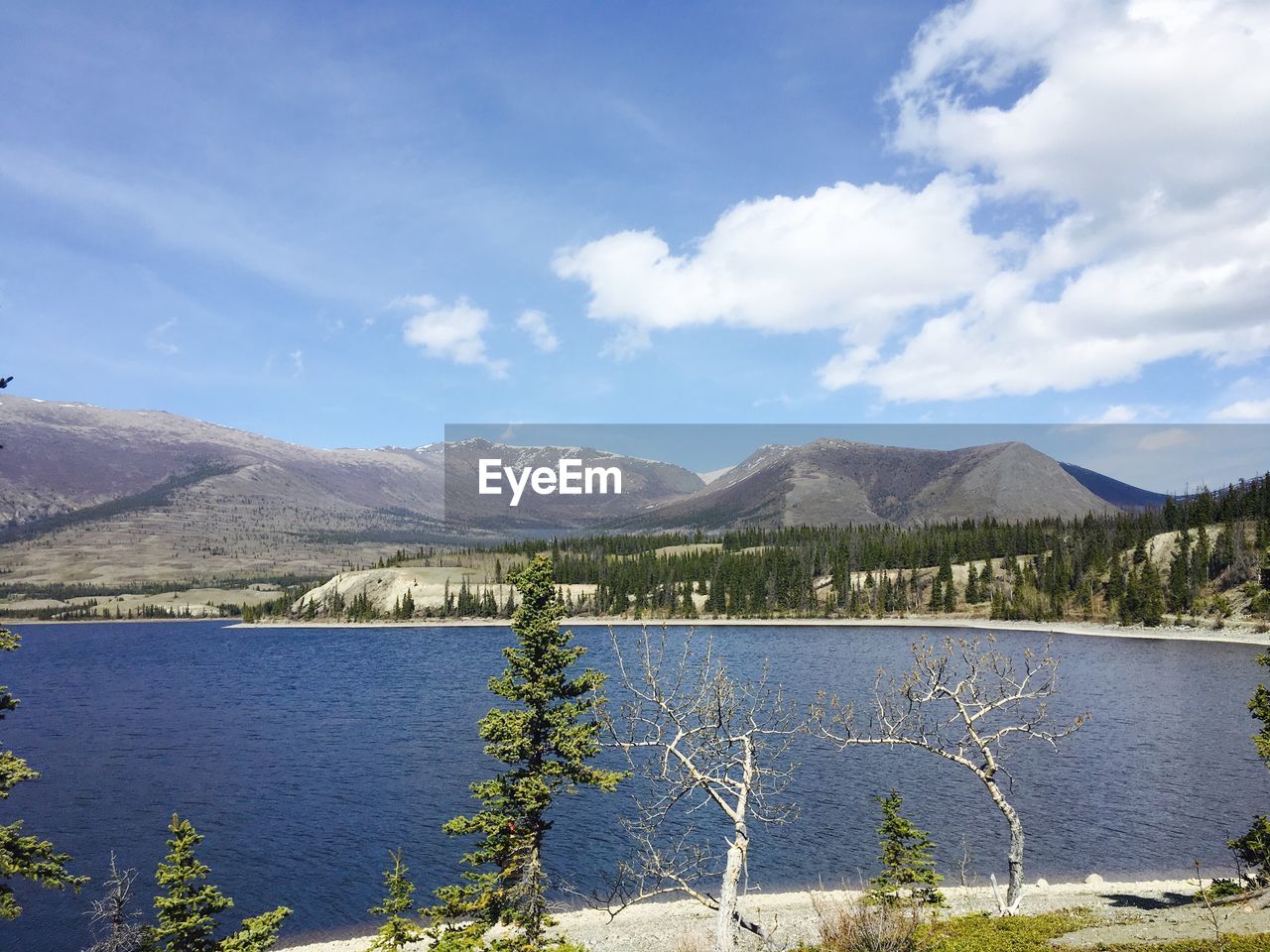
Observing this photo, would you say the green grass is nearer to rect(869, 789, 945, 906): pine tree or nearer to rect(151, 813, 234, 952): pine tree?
rect(869, 789, 945, 906): pine tree

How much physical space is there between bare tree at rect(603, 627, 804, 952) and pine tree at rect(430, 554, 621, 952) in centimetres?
222

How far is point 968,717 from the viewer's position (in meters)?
26.0

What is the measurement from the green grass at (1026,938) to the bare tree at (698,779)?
5.58 m

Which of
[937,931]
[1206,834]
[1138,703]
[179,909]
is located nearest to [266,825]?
[179,909]

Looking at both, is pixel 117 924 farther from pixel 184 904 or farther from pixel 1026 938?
pixel 1026 938

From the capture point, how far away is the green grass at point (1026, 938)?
64.5ft

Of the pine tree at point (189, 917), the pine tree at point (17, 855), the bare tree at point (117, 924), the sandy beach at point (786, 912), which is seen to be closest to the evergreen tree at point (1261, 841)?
the sandy beach at point (786, 912)

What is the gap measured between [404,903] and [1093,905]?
98.5ft

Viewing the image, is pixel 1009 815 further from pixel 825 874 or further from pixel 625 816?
pixel 625 816

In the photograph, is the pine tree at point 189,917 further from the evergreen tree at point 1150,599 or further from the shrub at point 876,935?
the evergreen tree at point 1150,599

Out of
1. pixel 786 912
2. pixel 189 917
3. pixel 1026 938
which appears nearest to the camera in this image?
pixel 1026 938

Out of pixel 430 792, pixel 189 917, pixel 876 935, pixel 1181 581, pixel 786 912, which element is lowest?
pixel 430 792

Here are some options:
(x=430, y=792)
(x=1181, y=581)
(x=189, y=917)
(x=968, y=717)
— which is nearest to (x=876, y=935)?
(x=968, y=717)

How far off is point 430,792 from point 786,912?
3610 centimetres
